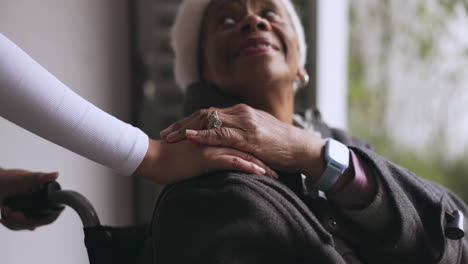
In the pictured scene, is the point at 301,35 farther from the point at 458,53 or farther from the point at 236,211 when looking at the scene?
the point at 458,53

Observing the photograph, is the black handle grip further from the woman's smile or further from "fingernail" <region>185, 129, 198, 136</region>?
the woman's smile

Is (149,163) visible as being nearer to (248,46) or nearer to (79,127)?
(79,127)

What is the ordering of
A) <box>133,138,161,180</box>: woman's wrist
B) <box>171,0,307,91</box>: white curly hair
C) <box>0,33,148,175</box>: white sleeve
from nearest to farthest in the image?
<box>0,33,148,175</box>: white sleeve < <box>133,138,161,180</box>: woman's wrist < <box>171,0,307,91</box>: white curly hair

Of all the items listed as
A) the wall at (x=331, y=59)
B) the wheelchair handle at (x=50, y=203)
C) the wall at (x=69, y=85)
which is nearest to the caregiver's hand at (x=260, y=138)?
the wheelchair handle at (x=50, y=203)

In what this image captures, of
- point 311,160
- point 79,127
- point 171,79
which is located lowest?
point 171,79

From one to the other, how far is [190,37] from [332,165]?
1.67 ft

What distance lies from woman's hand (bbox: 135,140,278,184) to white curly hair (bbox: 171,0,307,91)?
431 millimetres

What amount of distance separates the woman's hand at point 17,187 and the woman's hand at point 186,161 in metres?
0.24

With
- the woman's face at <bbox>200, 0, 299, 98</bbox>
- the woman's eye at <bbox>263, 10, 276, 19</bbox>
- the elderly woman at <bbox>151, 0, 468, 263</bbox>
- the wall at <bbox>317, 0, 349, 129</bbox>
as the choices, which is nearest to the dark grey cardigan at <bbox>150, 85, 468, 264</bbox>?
the elderly woman at <bbox>151, 0, 468, 263</bbox>

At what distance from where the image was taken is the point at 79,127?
630 mm

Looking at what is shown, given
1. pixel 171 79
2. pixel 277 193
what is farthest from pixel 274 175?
pixel 171 79

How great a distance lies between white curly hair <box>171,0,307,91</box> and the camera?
1.10 m

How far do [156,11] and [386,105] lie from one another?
1167mm

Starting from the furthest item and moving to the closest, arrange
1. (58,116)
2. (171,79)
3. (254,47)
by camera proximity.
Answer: (171,79) → (254,47) → (58,116)
